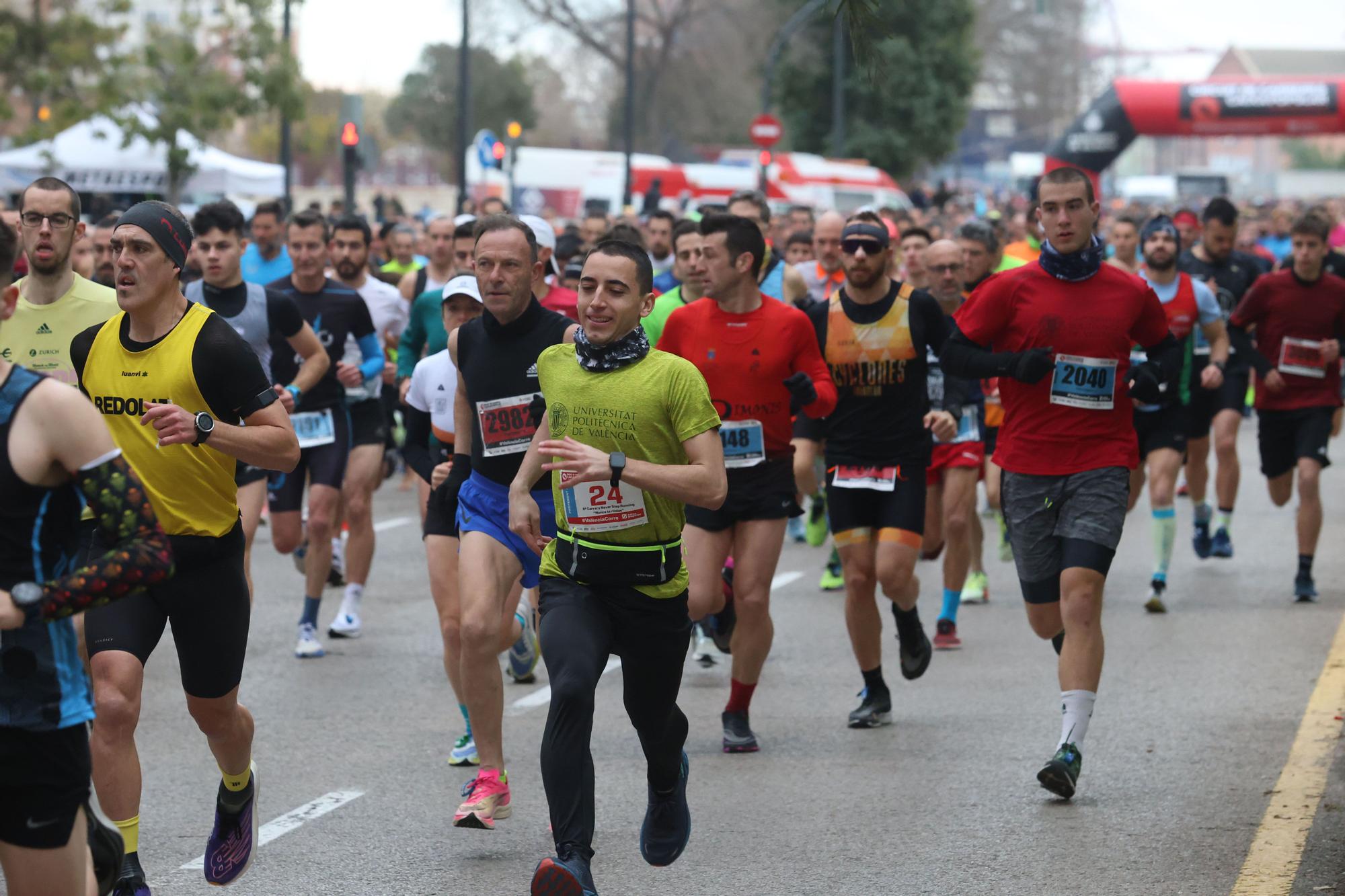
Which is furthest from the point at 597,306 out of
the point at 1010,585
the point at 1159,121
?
the point at 1159,121

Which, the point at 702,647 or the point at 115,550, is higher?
the point at 115,550

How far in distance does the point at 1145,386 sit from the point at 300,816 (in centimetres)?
322

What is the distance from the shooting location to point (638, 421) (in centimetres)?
546

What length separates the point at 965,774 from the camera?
23.5 feet

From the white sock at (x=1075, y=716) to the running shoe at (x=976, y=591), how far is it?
15.1 ft

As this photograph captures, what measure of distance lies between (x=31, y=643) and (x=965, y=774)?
4.22m

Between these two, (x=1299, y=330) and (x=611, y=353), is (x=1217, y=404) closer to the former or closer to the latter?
(x=1299, y=330)

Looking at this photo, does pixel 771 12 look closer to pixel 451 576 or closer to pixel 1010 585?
pixel 1010 585

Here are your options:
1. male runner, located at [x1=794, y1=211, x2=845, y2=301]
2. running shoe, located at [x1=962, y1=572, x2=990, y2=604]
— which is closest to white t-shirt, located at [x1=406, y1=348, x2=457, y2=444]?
male runner, located at [x1=794, y1=211, x2=845, y2=301]

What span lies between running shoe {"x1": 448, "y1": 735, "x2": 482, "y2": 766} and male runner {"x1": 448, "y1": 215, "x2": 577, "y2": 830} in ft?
3.05

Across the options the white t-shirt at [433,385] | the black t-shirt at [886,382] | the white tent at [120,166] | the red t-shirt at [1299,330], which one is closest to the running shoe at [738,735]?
the black t-shirt at [886,382]

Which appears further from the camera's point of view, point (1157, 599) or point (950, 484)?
point (1157, 599)

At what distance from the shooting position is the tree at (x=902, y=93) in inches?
2288

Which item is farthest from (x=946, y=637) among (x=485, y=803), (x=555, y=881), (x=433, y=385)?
(x=555, y=881)
